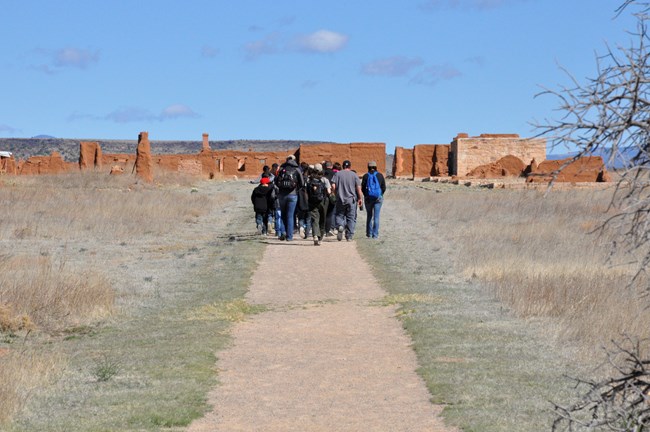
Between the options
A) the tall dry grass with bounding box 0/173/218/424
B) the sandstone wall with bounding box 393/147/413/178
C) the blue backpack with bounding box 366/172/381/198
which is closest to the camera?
the tall dry grass with bounding box 0/173/218/424

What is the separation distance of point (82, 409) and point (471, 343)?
4.73 metres

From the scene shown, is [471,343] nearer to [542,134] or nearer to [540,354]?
[540,354]

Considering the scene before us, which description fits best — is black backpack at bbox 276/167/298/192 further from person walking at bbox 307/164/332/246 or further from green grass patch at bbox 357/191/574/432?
green grass patch at bbox 357/191/574/432

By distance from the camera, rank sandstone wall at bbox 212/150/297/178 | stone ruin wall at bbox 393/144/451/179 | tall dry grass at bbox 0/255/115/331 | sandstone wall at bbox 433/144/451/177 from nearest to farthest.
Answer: tall dry grass at bbox 0/255/115/331, sandstone wall at bbox 433/144/451/177, stone ruin wall at bbox 393/144/451/179, sandstone wall at bbox 212/150/297/178

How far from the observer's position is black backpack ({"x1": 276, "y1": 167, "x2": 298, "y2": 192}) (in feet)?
71.9

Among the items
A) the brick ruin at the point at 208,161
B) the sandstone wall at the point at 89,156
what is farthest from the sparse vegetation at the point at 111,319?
the sandstone wall at the point at 89,156

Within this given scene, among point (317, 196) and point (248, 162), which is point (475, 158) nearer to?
point (248, 162)

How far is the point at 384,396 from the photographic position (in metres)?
9.48

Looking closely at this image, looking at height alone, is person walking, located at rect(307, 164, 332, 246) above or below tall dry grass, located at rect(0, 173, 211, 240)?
above

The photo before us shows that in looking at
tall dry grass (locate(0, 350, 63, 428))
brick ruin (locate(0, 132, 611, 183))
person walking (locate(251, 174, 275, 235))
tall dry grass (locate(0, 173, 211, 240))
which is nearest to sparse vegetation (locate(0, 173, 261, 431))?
tall dry grass (locate(0, 350, 63, 428))

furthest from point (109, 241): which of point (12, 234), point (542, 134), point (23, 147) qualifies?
point (23, 147)

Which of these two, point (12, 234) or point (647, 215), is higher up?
point (647, 215)

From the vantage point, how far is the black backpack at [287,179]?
21906 millimetres

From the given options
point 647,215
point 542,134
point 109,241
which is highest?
point 542,134
